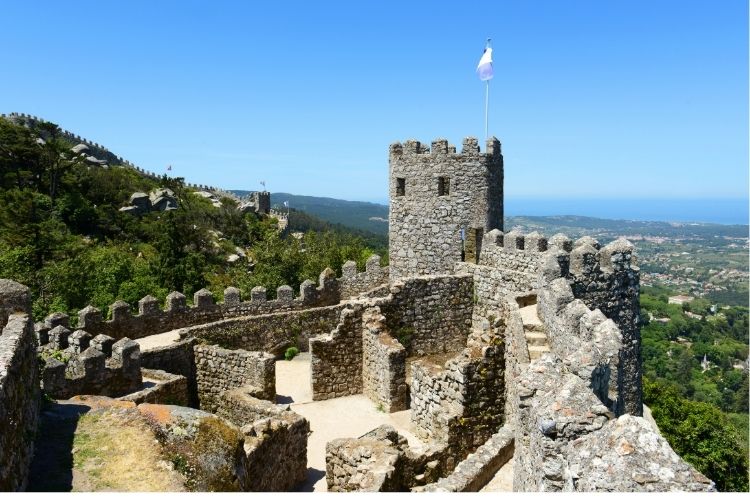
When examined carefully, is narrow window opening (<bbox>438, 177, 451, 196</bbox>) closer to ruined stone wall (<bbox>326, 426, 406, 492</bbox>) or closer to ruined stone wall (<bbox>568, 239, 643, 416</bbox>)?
ruined stone wall (<bbox>568, 239, 643, 416</bbox>)

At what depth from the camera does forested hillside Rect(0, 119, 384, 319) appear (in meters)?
23.0

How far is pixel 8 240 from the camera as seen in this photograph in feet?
97.4

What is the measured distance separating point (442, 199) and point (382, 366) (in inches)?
190

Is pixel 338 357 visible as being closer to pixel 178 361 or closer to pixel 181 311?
pixel 178 361

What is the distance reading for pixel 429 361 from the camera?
1252cm

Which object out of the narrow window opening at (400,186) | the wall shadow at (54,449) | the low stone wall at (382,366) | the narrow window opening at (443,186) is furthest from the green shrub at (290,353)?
the wall shadow at (54,449)

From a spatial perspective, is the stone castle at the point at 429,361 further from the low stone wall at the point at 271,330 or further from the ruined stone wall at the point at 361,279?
the ruined stone wall at the point at 361,279

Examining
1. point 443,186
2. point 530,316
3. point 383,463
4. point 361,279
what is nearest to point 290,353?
point 361,279

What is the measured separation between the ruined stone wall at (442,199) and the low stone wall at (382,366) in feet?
10.1

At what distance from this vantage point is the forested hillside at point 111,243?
23.0 m

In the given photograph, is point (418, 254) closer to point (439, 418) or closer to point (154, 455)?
point (439, 418)

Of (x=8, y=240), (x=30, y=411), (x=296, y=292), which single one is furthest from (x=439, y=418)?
(x=8, y=240)

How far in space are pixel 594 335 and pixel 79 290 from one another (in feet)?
68.2

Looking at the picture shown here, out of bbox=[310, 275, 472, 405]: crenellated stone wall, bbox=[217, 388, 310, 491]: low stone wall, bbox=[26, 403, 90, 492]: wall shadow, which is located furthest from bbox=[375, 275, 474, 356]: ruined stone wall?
bbox=[26, 403, 90, 492]: wall shadow
